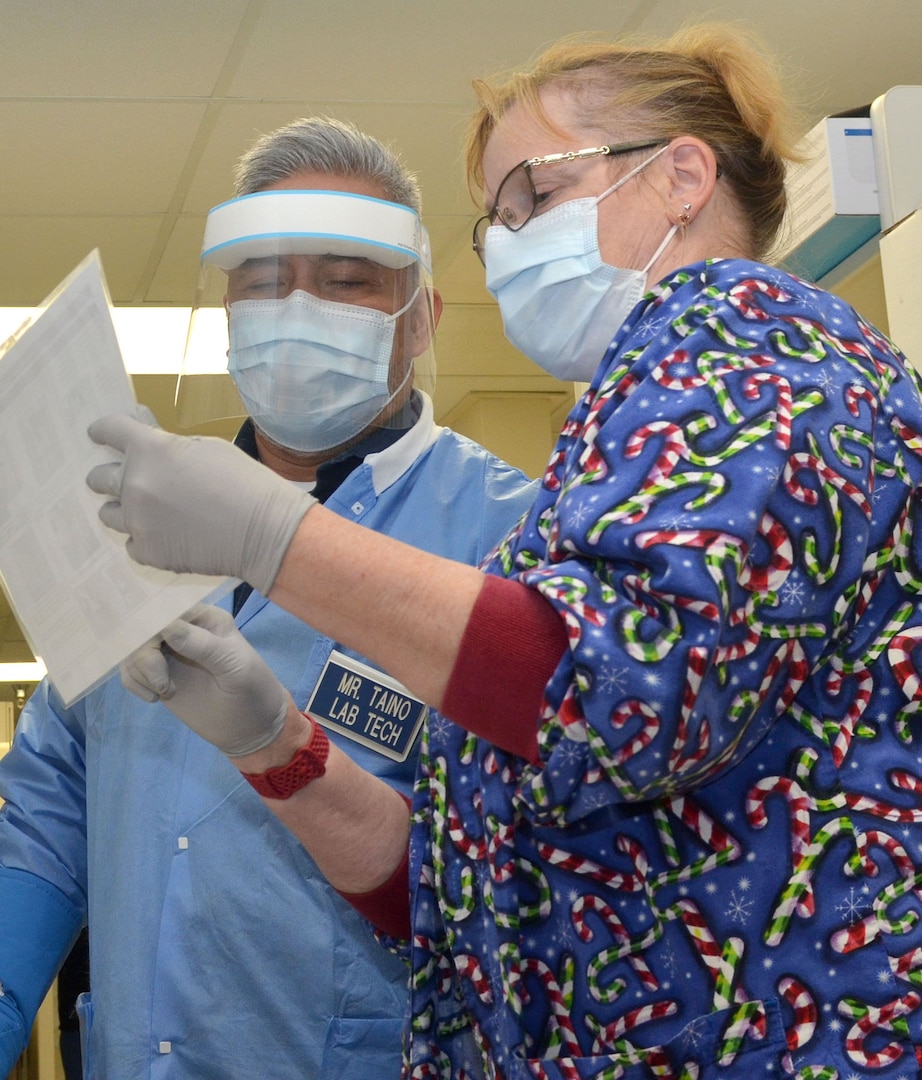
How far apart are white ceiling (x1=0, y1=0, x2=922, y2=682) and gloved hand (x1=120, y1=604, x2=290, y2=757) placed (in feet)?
7.91

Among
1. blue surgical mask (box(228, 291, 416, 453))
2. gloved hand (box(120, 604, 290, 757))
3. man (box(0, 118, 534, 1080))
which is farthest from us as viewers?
blue surgical mask (box(228, 291, 416, 453))

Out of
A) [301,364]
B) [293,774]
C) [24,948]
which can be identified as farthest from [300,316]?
[24,948]

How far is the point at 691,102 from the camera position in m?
1.22

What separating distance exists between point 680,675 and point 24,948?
1.06m

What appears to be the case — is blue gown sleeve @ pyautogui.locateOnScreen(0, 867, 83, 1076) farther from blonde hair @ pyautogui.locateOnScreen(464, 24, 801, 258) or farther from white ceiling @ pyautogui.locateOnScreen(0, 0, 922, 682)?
white ceiling @ pyautogui.locateOnScreen(0, 0, 922, 682)

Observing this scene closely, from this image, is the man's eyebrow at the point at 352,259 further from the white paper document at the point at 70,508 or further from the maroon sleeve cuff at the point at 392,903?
the maroon sleeve cuff at the point at 392,903

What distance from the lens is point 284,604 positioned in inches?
35.2

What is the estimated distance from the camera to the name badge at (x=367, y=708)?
1441 millimetres

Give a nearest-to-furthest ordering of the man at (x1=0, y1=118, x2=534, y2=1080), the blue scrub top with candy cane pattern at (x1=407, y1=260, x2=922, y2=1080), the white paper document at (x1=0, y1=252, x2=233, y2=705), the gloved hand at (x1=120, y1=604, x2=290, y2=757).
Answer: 1. the blue scrub top with candy cane pattern at (x1=407, y1=260, x2=922, y2=1080)
2. the white paper document at (x1=0, y1=252, x2=233, y2=705)
3. the gloved hand at (x1=120, y1=604, x2=290, y2=757)
4. the man at (x1=0, y1=118, x2=534, y2=1080)

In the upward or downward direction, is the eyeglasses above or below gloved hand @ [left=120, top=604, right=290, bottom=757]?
above

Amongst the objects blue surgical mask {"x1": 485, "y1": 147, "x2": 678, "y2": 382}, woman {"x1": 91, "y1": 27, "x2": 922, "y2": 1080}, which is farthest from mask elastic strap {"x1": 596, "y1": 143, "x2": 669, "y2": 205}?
woman {"x1": 91, "y1": 27, "x2": 922, "y2": 1080}

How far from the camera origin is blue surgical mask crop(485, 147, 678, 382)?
1.20 m

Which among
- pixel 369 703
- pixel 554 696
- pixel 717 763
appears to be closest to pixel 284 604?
pixel 554 696

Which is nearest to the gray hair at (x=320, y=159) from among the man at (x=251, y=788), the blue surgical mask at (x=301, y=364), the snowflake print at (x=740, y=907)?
the man at (x=251, y=788)
